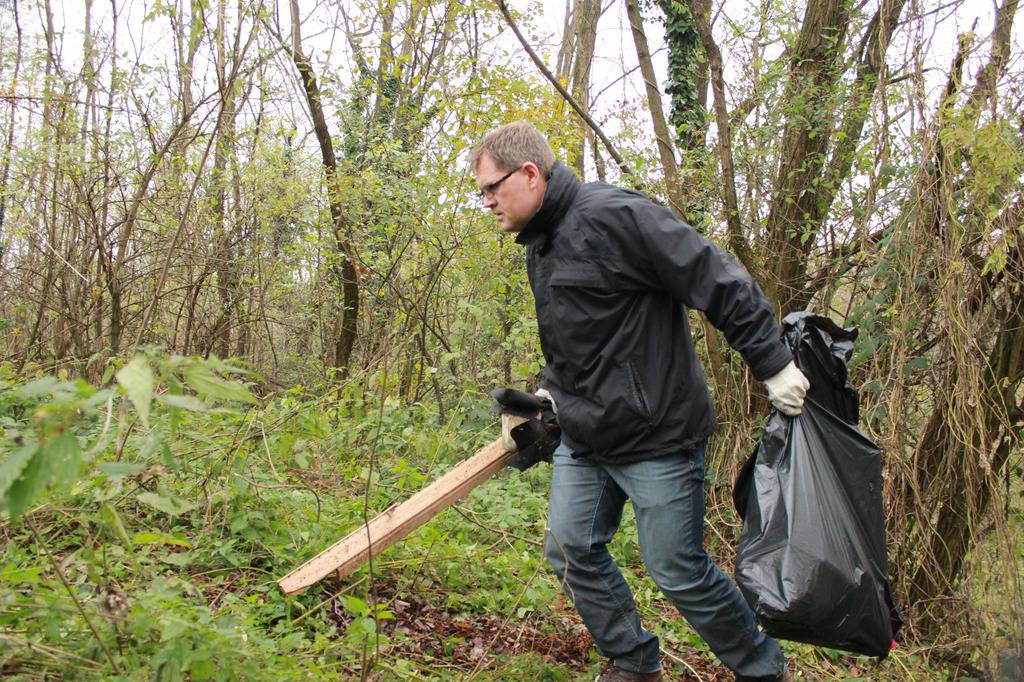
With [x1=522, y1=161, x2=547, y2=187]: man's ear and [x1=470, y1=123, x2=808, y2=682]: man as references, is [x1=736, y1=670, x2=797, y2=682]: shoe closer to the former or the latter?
[x1=470, y1=123, x2=808, y2=682]: man

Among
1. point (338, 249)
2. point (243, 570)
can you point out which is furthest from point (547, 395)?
point (338, 249)

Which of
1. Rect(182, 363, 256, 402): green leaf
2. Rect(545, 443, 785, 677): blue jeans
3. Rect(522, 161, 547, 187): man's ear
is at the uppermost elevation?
Rect(522, 161, 547, 187): man's ear

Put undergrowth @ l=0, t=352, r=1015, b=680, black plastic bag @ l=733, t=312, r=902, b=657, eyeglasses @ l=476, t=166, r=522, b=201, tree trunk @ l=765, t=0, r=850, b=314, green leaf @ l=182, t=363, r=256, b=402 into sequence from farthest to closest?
tree trunk @ l=765, t=0, r=850, b=314
eyeglasses @ l=476, t=166, r=522, b=201
black plastic bag @ l=733, t=312, r=902, b=657
undergrowth @ l=0, t=352, r=1015, b=680
green leaf @ l=182, t=363, r=256, b=402

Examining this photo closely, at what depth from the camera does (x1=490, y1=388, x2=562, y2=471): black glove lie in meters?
2.81

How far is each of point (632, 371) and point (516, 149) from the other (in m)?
0.88

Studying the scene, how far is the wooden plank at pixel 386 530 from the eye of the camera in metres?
2.65

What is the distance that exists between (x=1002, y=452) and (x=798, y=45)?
2.95 m

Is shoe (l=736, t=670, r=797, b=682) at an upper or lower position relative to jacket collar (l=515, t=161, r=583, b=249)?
lower

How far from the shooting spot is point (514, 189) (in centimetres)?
263

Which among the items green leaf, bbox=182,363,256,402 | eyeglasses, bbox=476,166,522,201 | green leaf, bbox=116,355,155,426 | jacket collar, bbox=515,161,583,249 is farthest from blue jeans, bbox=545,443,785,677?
green leaf, bbox=116,355,155,426

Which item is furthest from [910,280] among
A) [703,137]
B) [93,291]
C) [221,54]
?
[93,291]

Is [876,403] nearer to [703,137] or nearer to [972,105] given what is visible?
[972,105]

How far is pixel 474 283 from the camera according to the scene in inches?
262

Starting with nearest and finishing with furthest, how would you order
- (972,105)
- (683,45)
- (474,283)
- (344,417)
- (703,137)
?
(972,105), (344,417), (703,137), (474,283), (683,45)
